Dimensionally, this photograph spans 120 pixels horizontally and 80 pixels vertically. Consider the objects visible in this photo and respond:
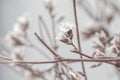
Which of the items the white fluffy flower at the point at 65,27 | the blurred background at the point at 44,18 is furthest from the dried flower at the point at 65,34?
the blurred background at the point at 44,18

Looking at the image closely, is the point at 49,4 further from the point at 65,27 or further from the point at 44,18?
the point at 44,18

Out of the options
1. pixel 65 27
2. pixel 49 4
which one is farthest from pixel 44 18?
pixel 65 27

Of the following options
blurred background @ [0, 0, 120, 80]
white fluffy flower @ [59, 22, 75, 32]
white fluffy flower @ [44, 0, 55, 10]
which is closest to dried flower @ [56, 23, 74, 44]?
white fluffy flower @ [59, 22, 75, 32]

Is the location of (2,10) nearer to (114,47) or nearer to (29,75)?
(29,75)

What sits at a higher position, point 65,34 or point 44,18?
point 44,18

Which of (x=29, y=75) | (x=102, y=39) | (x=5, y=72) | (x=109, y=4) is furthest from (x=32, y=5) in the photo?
(x=102, y=39)

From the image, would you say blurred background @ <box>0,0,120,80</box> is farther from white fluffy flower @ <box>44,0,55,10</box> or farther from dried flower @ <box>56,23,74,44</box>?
dried flower @ <box>56,23,74,44</box>

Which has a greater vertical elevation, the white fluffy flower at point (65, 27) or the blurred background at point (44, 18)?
the blurred background at point (44, 18)

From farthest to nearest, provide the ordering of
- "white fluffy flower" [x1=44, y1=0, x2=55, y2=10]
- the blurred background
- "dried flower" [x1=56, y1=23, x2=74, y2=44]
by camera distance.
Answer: the blurred background, "white fluffy flower" [x1=44, y1=0, x2=55, y2=10], "dried flower" [x1=56, y1=23, x2=74, y2=44]

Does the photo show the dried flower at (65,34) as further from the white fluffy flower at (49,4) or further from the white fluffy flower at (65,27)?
the white fluffy flower at (49,4)

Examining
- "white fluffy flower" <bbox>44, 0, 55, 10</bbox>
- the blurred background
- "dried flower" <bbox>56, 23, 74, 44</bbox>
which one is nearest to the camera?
"dried flower" <bbox>56, 23, 74, 44</bbox>
